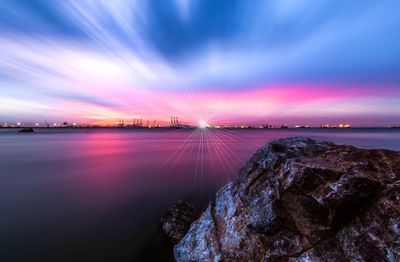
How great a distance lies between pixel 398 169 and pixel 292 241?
2.58 meters

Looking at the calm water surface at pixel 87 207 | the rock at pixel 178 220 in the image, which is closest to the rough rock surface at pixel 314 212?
the rock at pixel 178 220

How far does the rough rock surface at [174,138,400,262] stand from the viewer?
12.9 ft

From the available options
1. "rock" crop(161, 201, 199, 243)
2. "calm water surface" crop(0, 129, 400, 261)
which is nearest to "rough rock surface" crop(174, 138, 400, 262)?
"rock" crop(161, 201, 199, 243)

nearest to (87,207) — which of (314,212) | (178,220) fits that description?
(178,220)

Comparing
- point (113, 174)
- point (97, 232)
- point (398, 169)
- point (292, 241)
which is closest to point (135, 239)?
point (97, 232)

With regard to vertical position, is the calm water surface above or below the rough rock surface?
below

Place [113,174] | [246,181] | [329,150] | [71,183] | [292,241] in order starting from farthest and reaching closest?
[113,174]
[71,183]
[246,181]
[329,150]
[292,241]

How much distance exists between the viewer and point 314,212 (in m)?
4.34

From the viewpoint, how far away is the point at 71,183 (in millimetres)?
14695

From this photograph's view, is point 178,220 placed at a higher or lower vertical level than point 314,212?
lower

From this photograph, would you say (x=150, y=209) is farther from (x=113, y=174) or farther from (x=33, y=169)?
(x=33, y=169)

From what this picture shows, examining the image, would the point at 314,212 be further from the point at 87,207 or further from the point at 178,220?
the point at 87,207

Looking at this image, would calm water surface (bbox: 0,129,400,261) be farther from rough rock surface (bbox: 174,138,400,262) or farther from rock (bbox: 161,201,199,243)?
rough rock surface (bbox: 174,138,400,262)

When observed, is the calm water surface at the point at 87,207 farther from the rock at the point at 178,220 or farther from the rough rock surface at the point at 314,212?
the rough rock surface at the point at 314,212
